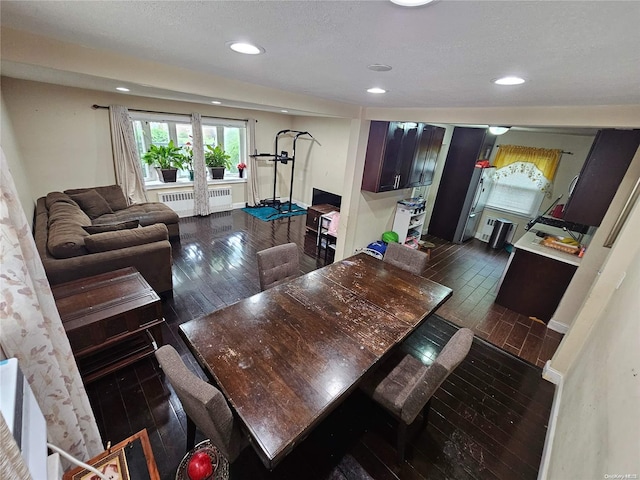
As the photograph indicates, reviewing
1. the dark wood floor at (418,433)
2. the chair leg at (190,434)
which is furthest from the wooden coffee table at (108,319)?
the chair leg at (190,434)

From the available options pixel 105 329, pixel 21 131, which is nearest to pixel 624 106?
pixel 105 329

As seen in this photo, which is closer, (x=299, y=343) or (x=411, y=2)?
(x=411, y=2)

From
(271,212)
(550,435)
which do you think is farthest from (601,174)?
(271,212)

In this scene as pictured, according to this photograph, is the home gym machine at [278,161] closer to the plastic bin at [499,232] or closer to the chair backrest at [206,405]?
the plastic bin at [499,232]

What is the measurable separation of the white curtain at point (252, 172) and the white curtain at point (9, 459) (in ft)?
19.8

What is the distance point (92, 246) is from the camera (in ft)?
8.11

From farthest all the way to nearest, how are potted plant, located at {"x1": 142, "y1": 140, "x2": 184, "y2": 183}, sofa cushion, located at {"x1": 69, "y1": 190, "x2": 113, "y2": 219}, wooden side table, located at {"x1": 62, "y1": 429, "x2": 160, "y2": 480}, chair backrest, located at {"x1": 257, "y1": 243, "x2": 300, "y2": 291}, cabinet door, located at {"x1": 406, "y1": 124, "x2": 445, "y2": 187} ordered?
potted plant, located at {"x1": 142, "y1": 140, "x2": 184, "y2": 183}
sofa cushion, located at {"x1": 69, "y1": 190, "x2": 113, "y2": 219}
cabinet door, located at {"x1": 406, "y1": 124, "x2": 445, "y2": 187}
chair backrest, located at {"x1": 257, "y1": 243, "x2": 300, "y2": 291}
wooden side table, located at {"x1": 62, "y1": 429, "x2": 160, "y2": 480}

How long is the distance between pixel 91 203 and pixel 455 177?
6.17m

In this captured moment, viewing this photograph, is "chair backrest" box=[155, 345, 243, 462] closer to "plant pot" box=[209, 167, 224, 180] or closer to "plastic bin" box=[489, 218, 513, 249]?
"plant pot" box=[209, 167, 224, 180]

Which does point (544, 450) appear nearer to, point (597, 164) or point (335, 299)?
point (335, 299)

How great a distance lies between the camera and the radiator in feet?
17.6

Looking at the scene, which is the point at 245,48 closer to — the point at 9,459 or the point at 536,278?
the point at 9,459

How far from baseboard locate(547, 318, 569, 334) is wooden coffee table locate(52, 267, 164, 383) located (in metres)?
4.10

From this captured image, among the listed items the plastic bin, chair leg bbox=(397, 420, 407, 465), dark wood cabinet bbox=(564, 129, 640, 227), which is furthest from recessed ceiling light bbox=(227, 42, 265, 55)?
the plastic bin
